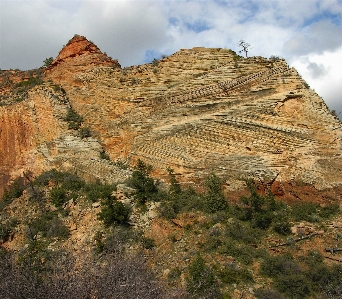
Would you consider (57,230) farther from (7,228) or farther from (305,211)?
(305,211)

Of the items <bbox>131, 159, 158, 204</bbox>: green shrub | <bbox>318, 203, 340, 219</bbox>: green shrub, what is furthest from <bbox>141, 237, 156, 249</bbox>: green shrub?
<bbox>318, 203, 340, 219</bbox>: green shrub

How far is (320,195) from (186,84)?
327 inches

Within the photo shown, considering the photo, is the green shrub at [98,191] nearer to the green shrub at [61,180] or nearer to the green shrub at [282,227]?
the green shrub at [61,180]

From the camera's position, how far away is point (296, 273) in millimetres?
10742

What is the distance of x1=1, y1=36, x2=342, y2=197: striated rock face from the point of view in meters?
15.3

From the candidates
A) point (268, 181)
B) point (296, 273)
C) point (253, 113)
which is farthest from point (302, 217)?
point (253, 113)

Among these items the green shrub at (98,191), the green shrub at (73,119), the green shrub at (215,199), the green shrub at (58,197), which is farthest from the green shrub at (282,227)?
the green shrub at (73,119)

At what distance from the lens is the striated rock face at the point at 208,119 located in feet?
50.3

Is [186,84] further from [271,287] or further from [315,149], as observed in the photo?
[271,287]

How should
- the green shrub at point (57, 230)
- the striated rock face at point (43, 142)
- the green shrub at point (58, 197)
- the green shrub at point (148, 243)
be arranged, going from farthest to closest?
the striated rock face at point (43, 142)
the green shrub at point (58, 197)
the green shrub at point (57, 230)
the green shrub at point (148, 243)

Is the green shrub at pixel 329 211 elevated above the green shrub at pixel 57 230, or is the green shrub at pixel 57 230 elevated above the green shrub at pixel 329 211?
the green shrub at pixel 329 211

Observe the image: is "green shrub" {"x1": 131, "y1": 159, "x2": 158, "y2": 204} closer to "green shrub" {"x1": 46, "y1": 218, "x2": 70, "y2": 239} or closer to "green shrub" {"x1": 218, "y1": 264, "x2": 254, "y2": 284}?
"green shrub" {"x1": 46, "y1": 218, "x2": 70, "y2": 239}

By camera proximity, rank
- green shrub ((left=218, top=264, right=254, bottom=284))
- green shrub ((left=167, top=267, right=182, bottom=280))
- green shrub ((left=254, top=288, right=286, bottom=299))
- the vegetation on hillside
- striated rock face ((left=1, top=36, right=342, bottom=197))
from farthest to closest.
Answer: striated rock face ((left=1, top=36, right=342, bottom=197)) → green shrub ((left=167, top=267, right=182, bottom=280)) → green shrub ((left=218, top=264, right=254, bottom=284)) → green shrub ((left=254, top=288, right=286, bottom=299)) → the vegetation on hillside

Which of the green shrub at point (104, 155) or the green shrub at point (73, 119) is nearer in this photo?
the green shrub at point (104, 155)
